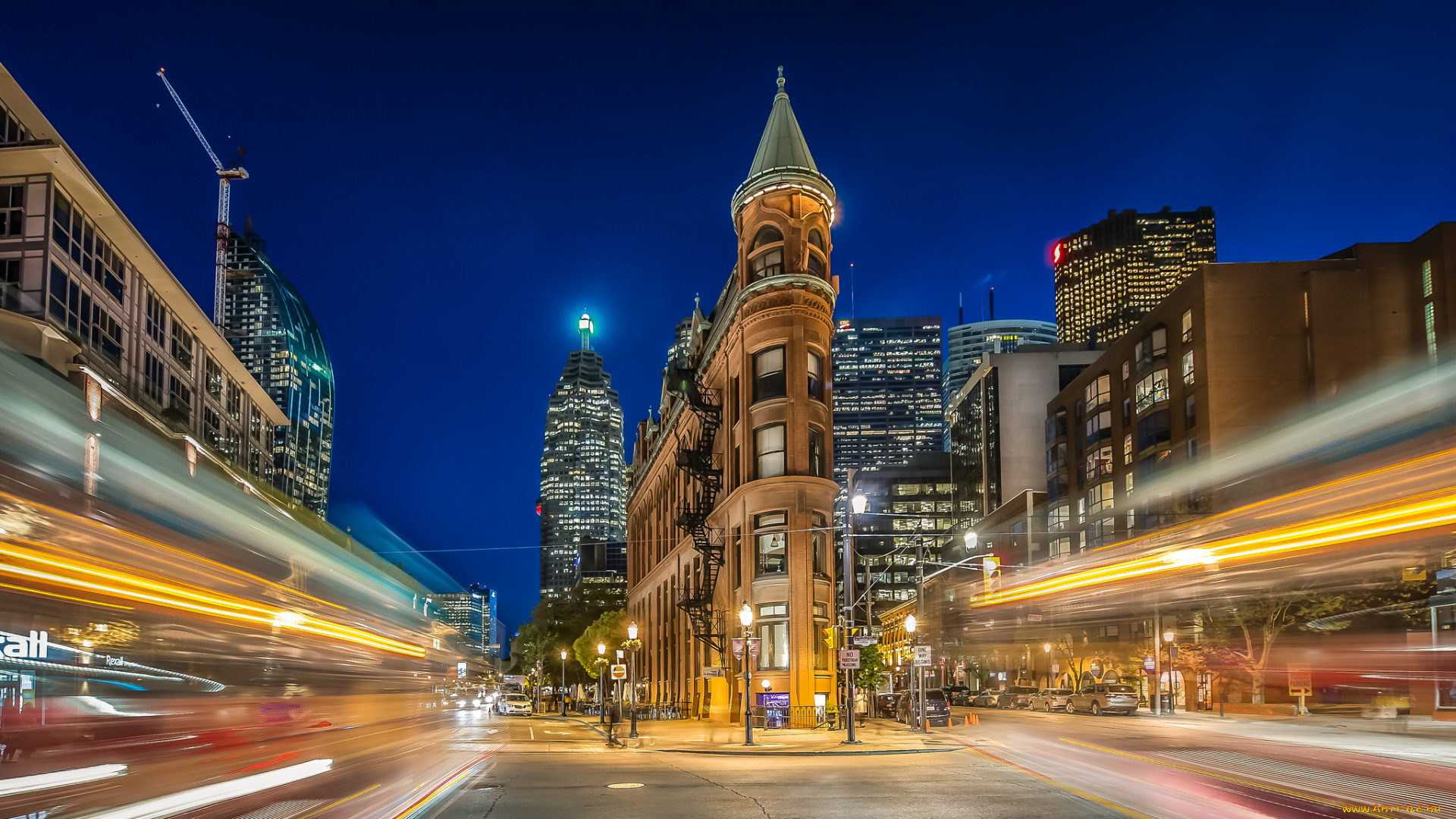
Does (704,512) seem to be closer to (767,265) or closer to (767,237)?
(767,265)

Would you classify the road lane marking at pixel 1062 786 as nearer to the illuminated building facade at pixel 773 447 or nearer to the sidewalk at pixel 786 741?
the sidewalk at pixel 786 741

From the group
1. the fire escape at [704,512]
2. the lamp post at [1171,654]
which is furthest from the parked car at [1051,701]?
the fire escape at [704,512]

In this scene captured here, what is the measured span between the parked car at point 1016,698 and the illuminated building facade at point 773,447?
92.8 ft

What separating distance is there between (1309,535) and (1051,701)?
52.8 metres

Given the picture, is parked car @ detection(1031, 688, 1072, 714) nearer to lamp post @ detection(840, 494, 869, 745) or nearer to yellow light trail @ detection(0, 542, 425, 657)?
lamp post @ detection(840, 494, 869, 745)

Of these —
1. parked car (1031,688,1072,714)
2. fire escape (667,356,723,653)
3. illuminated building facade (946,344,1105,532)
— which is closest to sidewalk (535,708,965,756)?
fire escape (667,356,723,653)

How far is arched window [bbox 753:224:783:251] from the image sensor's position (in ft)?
170

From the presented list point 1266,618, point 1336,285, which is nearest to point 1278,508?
point 1266,618

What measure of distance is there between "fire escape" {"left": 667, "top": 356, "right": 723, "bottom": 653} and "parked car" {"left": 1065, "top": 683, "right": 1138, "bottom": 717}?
847 inches

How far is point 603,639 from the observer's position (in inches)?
3455

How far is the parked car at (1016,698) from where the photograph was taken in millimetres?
76500

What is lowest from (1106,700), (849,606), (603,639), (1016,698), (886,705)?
(1016,698)

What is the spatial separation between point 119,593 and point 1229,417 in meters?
85.1

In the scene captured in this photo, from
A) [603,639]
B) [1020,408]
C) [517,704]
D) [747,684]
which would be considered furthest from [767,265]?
[1020,408]
